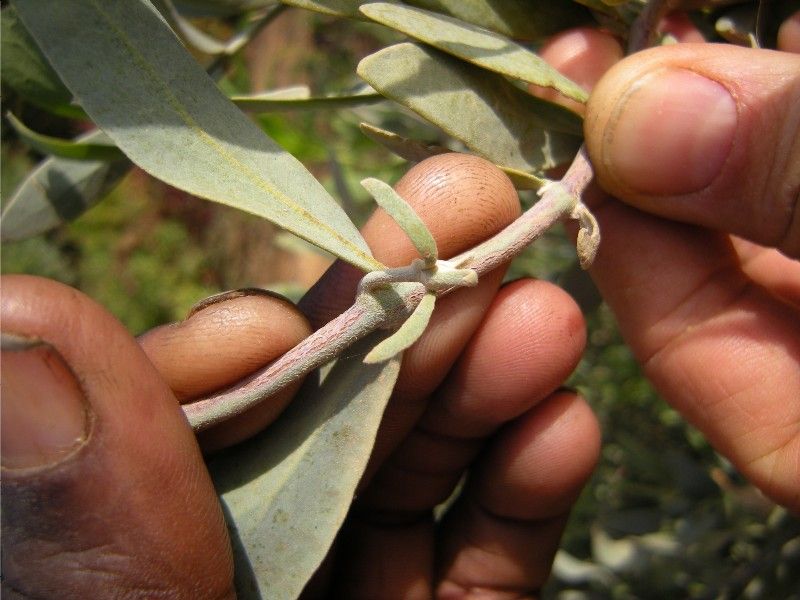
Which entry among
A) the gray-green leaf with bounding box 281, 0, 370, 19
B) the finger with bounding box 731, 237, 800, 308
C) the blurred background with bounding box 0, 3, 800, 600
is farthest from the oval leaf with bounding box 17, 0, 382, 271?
the finger with bounding box 731, 237, 800, 308

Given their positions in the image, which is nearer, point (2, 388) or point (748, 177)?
point (2, 388)

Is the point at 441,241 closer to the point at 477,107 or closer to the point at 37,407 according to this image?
the point at 477,107

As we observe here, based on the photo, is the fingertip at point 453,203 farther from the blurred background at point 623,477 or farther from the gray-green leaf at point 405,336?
the blurred background at point 623,477

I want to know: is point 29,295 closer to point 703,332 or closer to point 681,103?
point 681,103

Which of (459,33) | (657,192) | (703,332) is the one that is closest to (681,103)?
(657,192)

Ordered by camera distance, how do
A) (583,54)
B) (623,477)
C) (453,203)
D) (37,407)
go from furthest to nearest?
(623,477) → (583,54) → (453,203) → (37,407)

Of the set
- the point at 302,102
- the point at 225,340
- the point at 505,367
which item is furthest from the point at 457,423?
the point at 302,102
